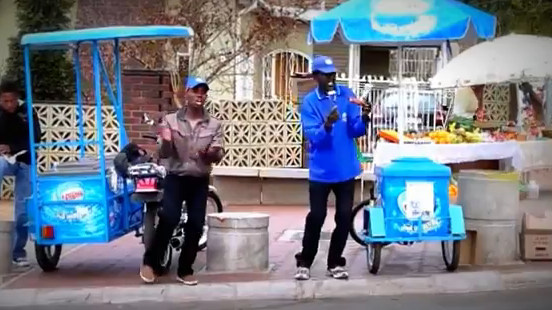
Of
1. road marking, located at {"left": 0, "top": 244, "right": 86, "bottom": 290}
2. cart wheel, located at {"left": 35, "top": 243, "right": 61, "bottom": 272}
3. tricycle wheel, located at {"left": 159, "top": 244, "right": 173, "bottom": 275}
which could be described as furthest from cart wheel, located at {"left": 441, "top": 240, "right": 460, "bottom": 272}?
road marking, located at {"left": 0, "top": 244, "right": 86, "bottom": 290}

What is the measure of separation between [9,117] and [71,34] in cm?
147

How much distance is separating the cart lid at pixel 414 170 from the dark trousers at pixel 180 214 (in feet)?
5.55

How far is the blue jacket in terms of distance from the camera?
888 centimetres

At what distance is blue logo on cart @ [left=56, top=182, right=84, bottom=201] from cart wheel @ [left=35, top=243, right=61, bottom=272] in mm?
556

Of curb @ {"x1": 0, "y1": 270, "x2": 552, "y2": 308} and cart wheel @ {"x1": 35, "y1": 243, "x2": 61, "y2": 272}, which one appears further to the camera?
cart wheel @ {"x1": 35, "y1": 243, "x2": 61, "y2": 272}

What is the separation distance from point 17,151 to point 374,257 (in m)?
3.65

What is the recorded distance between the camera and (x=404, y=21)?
45.4 feet

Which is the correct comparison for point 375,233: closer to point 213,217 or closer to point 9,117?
point 213,217

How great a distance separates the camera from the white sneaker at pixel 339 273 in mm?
9062

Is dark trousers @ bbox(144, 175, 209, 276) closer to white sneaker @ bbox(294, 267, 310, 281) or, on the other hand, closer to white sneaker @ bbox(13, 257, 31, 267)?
white sneaker @ bbox(294, 267, 310, 281)

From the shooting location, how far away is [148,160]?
31.5 feet

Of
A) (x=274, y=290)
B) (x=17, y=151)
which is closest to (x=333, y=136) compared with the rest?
(x=274, y=290)

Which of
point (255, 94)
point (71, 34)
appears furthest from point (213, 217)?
point (255, 94)

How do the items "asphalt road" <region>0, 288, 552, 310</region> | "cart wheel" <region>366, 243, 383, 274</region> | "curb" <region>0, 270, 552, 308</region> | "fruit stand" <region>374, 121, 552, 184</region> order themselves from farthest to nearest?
"fruit stand" <region>374, 121, 552, 184</region>, "cart wheel" <region>366, 243, 383, 274</region>, "curb" <region>0, 270, 552, 308</region>, "asphalt road" <region>0, 288, 552, 310</region>
